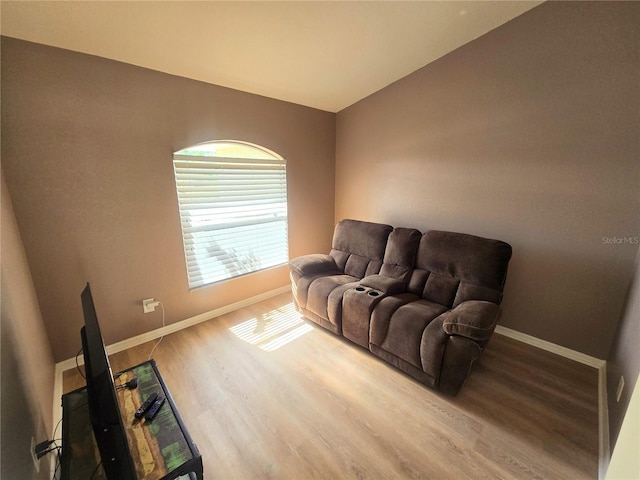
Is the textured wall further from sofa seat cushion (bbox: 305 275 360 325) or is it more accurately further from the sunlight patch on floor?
the sunlight patch on floor

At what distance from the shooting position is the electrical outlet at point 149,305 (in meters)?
2.38

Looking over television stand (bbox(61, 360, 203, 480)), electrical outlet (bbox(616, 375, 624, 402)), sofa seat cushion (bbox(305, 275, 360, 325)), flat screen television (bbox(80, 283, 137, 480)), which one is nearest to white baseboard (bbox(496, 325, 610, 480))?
electrical outlet (bbox(616, 375, 624, 402))

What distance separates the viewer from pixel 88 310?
105 centimetres

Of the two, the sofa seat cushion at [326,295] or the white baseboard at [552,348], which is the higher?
the sofa seat cushion at [326,295]

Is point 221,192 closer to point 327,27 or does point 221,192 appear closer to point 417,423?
point 327,27

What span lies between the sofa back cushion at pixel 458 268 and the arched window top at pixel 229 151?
202 centimetres

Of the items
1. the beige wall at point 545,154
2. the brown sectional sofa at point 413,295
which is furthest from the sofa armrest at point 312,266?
the beige wall at point 545,154

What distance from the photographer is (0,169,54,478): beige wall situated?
94 cm

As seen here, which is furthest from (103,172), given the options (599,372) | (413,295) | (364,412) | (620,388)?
(599,372)

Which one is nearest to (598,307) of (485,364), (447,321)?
(485,364)

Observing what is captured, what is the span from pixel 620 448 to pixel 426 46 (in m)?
2.96

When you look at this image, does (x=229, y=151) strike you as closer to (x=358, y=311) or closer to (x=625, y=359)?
(x=358, y=311)

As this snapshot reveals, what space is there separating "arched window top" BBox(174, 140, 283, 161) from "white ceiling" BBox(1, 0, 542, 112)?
21.8 inches

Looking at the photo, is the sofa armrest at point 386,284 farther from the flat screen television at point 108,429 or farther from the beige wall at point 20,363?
the beige wall at point 20,363
